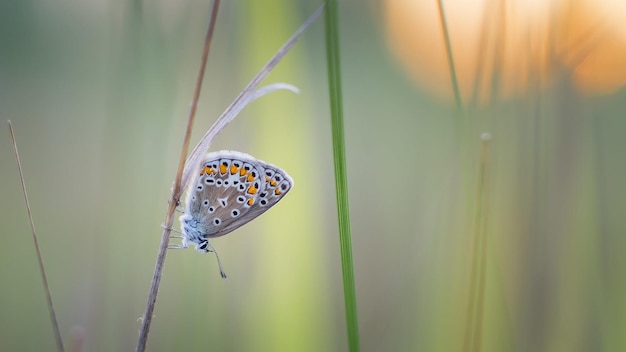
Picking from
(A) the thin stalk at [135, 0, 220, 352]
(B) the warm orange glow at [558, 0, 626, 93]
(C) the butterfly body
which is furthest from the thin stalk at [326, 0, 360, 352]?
(B) the warm orange glow at [558, 0, 626, 93]

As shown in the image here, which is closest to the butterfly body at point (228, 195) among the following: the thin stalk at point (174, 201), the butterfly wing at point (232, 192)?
the butterfly wing at point (232, 192)

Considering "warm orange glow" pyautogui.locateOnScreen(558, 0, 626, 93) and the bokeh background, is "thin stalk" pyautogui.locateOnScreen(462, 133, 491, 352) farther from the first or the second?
"warm orange glow" pyautogui.locateOnScreen(558, 0, 626, 93)

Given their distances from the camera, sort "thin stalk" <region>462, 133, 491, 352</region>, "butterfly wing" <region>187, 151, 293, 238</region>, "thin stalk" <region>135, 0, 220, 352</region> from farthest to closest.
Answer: "butterfly wing" <region>187, 151, 293, 238</region> < "thin stalk" <region>462, 133, 491, 352</region> < "thin stalk" <region>135, 0, 220, 352</region>

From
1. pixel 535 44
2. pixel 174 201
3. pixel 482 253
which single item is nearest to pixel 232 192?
pixel 174 201

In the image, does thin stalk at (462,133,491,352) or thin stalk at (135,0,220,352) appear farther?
thin stalk at (462,133,491,352)

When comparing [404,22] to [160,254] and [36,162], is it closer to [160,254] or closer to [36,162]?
[36,162]

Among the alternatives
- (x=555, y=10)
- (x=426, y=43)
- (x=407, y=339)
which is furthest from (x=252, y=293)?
(x=426, y=43)
